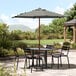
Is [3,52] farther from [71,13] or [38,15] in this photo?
[71,13]

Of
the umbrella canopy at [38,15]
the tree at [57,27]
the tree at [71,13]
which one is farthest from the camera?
the tree at [57,27]

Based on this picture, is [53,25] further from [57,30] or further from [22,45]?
[22,45]

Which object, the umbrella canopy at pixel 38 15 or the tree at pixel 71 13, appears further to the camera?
the tree at pixel 71 13

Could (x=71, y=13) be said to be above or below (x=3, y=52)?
above

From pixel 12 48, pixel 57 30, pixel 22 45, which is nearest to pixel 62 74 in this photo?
pixel 12 48

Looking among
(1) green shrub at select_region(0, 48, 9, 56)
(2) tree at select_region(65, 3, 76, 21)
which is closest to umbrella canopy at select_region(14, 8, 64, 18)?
(1) green shrub at select_region(0, 48, 9, 56)

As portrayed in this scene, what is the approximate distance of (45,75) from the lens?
1029cm

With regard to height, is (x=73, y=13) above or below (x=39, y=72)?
above

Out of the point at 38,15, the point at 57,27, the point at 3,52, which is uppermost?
the point at 38,15

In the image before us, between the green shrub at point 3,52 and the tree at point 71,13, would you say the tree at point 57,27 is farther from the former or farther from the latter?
the green shrub at point 3,52

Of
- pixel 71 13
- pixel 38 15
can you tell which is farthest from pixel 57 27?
pixel 38 15

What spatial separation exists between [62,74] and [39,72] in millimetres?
973

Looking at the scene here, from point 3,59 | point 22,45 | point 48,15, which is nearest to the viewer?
point 48,15

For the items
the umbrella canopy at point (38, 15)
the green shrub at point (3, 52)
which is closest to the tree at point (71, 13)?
the green shrub at point (3, 52)
